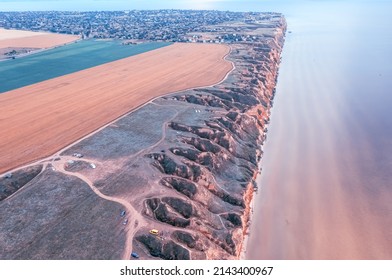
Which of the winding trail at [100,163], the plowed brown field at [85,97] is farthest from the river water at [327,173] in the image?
the plowed brown field at [85,97]

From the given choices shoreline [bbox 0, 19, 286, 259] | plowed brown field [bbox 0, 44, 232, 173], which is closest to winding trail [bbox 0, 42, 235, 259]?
shoreline [bbox 0, 19, 286, 259]

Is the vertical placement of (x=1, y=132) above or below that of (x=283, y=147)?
above

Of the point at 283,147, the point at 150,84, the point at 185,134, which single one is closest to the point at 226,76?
the point at 150,84

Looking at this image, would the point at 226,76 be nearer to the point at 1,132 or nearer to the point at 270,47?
the point at 270,47

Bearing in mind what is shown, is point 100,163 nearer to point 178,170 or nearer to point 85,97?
point 178,170

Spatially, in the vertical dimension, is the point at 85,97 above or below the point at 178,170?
above

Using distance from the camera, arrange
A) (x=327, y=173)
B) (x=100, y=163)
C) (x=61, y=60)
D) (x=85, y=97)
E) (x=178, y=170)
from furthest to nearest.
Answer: (x=61, y=60) < (x=85, y=97) < (x=327, y=173) < (x=100, y=163) < (x=178, y=170)

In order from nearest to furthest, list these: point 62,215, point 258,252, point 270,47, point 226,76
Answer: point 62,215 → point 258,252 → point 226,76 → point 270,47

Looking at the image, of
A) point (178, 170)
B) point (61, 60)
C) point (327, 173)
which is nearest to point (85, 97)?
point (178, 170)
